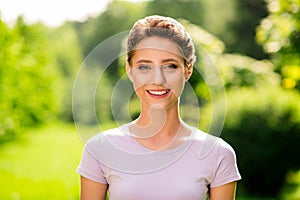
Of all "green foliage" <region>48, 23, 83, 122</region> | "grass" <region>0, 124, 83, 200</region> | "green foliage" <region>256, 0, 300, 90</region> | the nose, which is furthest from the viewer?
"green foliage" <region>48, 23, 83, 122</region>

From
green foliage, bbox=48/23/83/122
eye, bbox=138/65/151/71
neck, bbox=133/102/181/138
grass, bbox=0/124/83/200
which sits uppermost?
green foliage, bbox=48/23/83/122

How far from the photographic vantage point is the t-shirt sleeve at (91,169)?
2260 millimetres

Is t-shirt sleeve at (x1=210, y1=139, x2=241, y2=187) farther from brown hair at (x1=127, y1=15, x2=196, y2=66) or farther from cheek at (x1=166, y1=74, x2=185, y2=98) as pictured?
brown hair at (x1=127, y1=15, x2=196, y2=66)

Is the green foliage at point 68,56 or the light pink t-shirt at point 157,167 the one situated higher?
the green foliage at point 68,56

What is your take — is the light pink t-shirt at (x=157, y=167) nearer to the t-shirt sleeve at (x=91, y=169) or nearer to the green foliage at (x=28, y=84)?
the t-shirt sleeve at (x=91, y=169)

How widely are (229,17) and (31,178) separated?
57.2ft

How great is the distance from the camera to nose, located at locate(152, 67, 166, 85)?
7.11 ft

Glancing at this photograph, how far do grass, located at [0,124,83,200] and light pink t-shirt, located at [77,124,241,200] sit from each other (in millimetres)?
8174

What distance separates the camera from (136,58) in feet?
7.32

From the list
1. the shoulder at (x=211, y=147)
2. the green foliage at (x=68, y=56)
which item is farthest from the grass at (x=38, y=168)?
the green foliage at (x=68, y=56)

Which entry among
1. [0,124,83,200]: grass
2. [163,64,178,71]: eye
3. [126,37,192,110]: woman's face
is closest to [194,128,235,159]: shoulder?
[126,37,192,110]: woman's face

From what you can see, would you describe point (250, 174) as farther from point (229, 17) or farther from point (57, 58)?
point (57, 58)

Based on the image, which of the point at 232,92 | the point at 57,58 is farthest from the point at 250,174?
the point at 57,58

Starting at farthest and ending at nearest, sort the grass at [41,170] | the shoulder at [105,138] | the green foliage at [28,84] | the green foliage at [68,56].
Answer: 1. the green foliage at [68,56]
2. the green foliage at [28,84]
3. the grass at [41,170]
4. the shoulder at [105,138]
